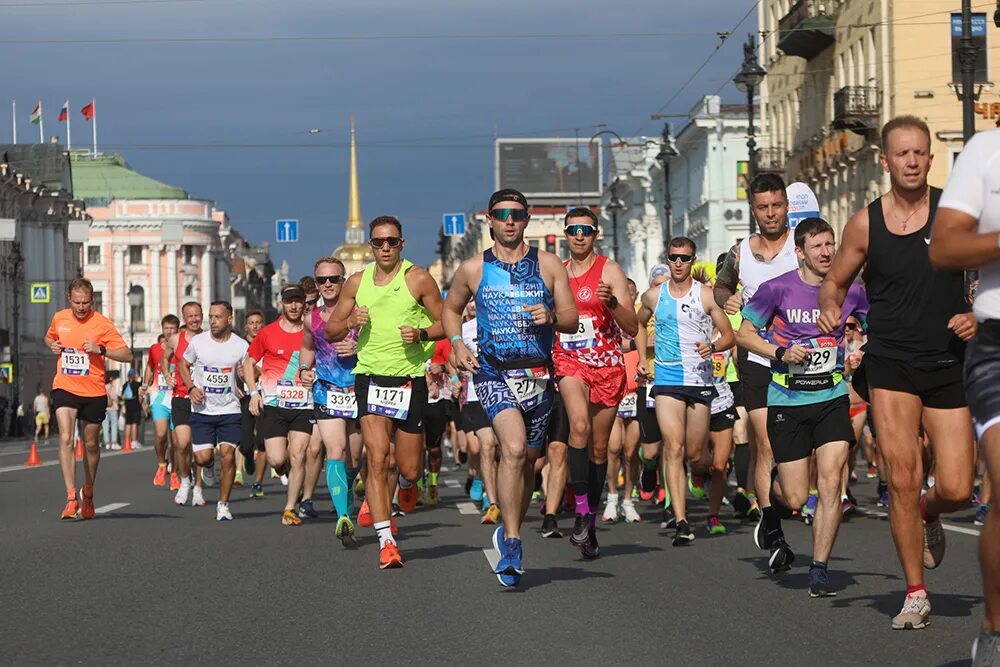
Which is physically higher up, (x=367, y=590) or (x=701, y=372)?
(x=701, y=372)

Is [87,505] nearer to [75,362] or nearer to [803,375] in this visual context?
[75,362]

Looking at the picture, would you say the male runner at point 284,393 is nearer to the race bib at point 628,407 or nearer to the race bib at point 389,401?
the race bib at point 628,407

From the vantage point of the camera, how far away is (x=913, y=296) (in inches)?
321

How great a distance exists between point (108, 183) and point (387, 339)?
119 m

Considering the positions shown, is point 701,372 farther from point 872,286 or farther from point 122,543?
point 872,286

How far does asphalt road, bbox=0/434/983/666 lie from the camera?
25.6 feet

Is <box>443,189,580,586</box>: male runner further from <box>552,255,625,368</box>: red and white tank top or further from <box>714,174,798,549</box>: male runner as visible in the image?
<box>552,255,625,368</box>: red and white tank top

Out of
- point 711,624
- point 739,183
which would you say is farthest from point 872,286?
point 739,183

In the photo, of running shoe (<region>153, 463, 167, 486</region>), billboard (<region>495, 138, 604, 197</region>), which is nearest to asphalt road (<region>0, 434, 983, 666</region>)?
running shoe (<region>153, 463, 167, 486</region>)

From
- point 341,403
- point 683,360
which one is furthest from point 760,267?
point 341,403

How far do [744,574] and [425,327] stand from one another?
2604 millimetres

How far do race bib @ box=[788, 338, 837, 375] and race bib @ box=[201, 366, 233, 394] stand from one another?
8529 mm

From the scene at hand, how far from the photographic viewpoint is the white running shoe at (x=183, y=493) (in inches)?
737

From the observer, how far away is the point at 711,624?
8.56 metres
